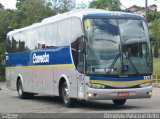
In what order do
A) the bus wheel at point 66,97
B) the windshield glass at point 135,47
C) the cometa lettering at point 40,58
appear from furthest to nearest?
the cometa lettering at point 40,58
the bus wheel at point 66,97
the windshield glass at point 135,47

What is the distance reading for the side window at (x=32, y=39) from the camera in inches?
945

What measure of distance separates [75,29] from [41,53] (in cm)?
422

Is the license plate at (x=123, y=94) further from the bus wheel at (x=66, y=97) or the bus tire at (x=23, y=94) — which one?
the bus tire at (x=23, y=94)

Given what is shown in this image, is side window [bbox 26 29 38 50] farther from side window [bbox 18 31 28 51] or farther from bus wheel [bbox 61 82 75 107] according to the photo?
bus wheel [bbox 61 82 75 107]

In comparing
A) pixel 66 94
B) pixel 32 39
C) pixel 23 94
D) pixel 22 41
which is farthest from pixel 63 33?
pixel 23 94

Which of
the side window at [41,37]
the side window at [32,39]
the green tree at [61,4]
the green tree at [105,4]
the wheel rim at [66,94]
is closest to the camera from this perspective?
the wheel rim at [66,94]

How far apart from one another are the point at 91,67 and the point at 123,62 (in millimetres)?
1090

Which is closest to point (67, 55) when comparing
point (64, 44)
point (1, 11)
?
point (64, 44)

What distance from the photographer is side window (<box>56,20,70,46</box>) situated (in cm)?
1967

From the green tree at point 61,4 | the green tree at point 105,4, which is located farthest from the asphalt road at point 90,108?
the green tree at point 105,4

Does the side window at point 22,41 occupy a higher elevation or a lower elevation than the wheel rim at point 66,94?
higher

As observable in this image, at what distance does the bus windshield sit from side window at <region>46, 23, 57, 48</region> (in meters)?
3.04

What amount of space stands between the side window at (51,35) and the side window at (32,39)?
1.87 metres

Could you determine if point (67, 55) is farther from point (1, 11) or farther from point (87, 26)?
point (1, 11)
